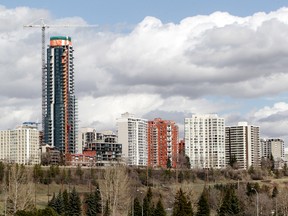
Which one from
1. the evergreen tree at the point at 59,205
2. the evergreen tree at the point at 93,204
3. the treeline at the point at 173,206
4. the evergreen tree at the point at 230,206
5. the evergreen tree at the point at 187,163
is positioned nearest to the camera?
the treeline at the point at 173,206

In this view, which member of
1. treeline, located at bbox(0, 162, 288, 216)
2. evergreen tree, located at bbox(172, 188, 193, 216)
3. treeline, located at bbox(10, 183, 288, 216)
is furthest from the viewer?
treeline, located at bbox(0, 162, 288, 216)

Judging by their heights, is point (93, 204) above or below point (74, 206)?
above

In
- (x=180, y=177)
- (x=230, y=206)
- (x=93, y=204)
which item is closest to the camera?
(x=230, y=206)

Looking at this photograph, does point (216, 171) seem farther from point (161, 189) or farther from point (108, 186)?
point (108, 186)

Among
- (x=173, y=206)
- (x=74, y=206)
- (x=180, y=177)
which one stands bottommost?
(x=173, y=206)

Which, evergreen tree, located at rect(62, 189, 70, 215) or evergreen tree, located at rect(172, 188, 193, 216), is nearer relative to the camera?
evergreen tree, located at rect(172, 188, 193, 216)

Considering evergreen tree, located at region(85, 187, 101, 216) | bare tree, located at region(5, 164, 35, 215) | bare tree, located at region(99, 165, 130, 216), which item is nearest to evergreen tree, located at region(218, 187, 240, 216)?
bare tree, located at region(99, 165, 130, 216)

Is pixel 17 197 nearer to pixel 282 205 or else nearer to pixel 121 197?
pixel 121 197

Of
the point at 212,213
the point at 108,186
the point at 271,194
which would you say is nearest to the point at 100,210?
the point at 108,186

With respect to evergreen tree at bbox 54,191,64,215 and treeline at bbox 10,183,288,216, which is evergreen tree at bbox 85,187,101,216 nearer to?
treeline at bbox 10,183,288,216

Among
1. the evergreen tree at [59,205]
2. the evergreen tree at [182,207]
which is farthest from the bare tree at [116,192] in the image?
the evergreen tree at [182,207]

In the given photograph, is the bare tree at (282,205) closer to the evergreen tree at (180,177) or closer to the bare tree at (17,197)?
the bare tree at (17,197)

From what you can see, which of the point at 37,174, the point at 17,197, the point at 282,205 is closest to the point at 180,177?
the point at 37,174

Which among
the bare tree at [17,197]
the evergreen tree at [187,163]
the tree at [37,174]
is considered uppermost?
the evergreen tree at [187,163]
